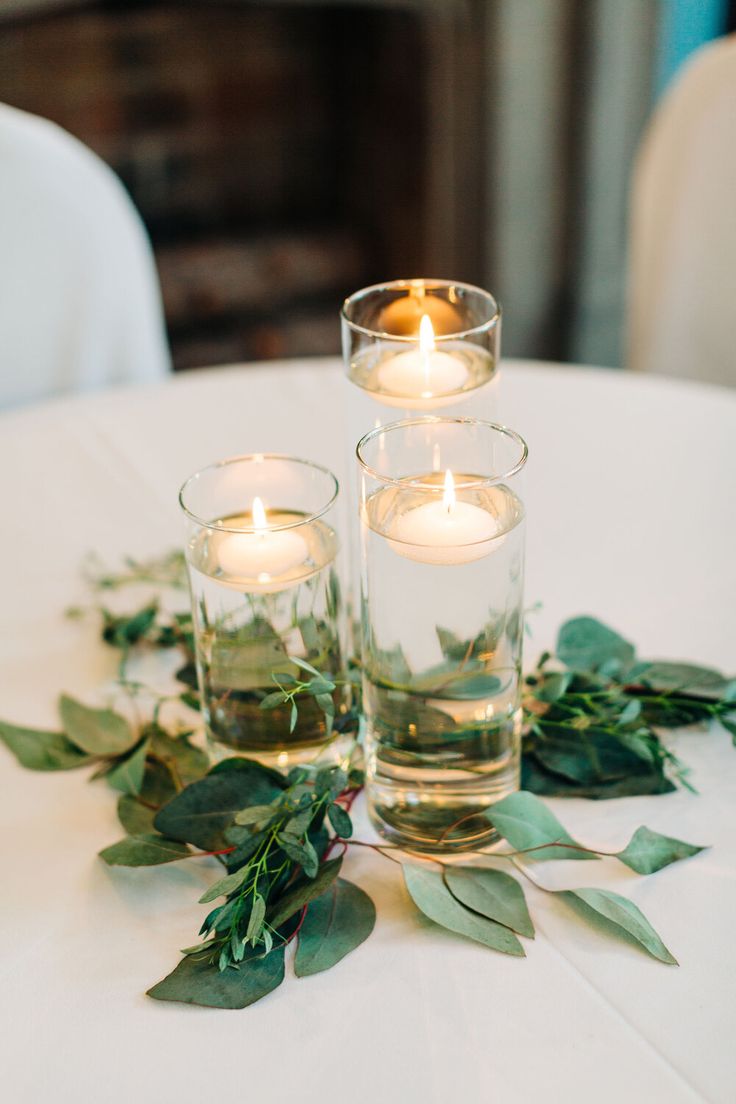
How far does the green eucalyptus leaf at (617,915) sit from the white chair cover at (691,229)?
1.06m

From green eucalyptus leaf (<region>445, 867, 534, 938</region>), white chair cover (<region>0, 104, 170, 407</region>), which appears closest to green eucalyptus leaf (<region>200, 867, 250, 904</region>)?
green eucalyptus leaf (<region>445, 867, 534, 938</region>)

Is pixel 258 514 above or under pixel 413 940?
above

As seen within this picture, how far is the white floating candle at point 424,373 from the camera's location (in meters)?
0.65

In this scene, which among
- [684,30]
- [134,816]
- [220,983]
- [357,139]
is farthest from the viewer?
[357,139]

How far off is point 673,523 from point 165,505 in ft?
1.31

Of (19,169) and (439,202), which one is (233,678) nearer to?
(19,169)

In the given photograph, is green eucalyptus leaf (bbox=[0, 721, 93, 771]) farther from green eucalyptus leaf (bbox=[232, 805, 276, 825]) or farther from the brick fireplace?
the brick fireplace

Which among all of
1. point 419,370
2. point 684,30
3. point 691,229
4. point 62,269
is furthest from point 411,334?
point 684,30

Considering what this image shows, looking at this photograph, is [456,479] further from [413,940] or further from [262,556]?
[413,940]

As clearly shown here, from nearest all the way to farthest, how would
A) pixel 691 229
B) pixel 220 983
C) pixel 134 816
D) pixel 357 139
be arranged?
pixel 220 983, pixel 134 816, pixel 691 229, pixel 357 139

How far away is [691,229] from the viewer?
59.6 inches

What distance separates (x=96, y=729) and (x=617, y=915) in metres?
0.32

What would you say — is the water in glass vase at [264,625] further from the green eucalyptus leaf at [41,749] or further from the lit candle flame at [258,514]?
the green eucalyptus leaf at [41,749]

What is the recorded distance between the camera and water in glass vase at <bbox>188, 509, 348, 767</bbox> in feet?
2.00
